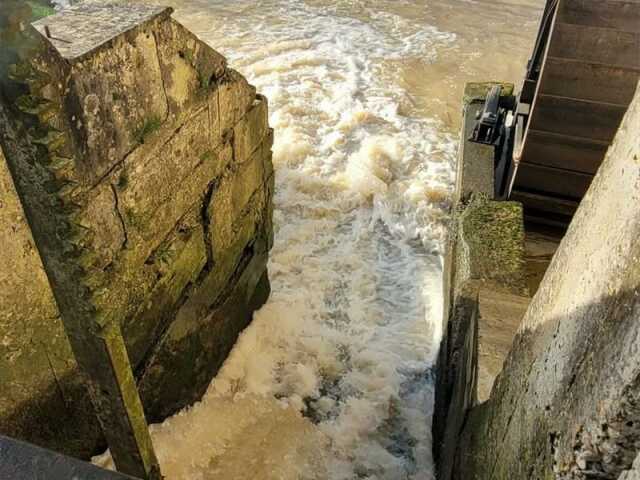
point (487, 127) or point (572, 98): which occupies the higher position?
point (572, 98)

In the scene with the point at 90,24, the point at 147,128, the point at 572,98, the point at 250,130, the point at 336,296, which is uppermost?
the point at 90,24

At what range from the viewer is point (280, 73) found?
29.2 feet

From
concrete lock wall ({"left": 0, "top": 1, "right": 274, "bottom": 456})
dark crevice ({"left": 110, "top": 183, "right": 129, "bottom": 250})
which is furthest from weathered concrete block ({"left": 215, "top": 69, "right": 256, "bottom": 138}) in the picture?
dark crevice ({"left": 110, "top": 183, "right": 129, "bottom": 250})

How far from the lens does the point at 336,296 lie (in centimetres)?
513

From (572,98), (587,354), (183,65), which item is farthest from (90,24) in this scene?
(572,98)

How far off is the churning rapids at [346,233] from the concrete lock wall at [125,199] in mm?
536

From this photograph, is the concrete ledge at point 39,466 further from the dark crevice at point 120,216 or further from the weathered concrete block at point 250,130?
the weathered concrete block at point 250,130

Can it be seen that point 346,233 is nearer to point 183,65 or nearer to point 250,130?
point 250,130

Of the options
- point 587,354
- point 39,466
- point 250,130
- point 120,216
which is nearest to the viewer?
point 587,354

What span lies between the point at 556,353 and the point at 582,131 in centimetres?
457

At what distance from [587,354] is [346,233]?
481 cm

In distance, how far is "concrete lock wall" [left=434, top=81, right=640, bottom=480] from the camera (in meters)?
1.05

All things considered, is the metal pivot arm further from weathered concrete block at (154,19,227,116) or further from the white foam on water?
weathered concrete block at (154,19,227,116)

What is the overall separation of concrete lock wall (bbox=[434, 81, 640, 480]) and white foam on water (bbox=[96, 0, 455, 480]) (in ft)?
6.53
